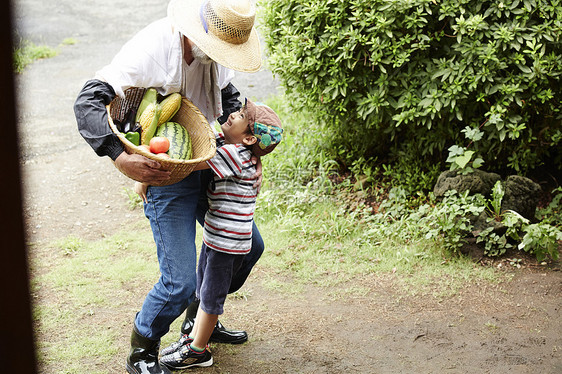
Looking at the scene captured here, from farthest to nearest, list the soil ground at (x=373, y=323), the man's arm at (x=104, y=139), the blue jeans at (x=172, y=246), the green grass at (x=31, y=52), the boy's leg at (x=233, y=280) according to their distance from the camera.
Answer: the green grass at (x=31, y=52) → the soil ground at (x=373, y=323) → the boy's leg at (x=233, y=280) → the blue jeans at (x=172, y=246) → the man's arm at (x=104, y=139)

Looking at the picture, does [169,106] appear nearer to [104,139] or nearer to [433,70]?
[104,139]

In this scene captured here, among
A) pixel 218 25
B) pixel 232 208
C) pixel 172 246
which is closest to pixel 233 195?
pixel 232 208

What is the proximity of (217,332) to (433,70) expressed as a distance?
9.17ft

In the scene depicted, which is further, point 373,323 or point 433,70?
point 433,70

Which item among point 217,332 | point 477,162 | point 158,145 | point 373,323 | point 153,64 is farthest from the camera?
point 477,162

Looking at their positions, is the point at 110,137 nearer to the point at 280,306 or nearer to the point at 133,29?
the point at 280,306

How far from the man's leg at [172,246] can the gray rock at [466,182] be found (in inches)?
102

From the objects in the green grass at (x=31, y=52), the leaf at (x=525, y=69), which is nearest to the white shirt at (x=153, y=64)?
the leaf at (x=525, y=69)

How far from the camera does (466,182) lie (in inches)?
195

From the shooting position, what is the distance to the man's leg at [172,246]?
10.1 feet

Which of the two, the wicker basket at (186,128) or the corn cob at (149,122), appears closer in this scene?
the wicker basket at (186,128)

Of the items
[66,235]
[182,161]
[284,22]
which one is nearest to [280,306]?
[182,161]

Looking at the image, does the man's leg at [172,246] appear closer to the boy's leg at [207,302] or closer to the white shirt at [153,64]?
the boy's leg at [207,302]

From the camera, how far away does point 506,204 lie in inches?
194
